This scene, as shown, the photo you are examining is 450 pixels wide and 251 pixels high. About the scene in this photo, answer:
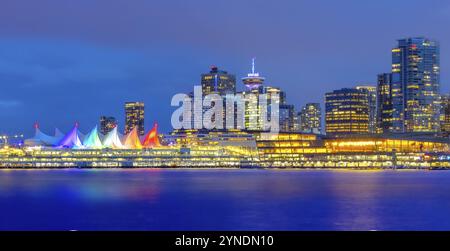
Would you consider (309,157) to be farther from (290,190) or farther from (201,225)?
(201,225)

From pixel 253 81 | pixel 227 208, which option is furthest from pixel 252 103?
pixel 227 208

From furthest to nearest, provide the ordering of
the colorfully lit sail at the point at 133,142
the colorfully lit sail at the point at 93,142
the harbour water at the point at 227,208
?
the colorfully lit sail at the point at 133,142
the colorfully lit sail at the point at 93,142
the harbour water at the point at 227,208

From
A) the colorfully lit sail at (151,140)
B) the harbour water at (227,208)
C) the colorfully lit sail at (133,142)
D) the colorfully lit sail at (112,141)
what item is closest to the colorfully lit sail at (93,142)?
the colorfully lit sail at (112,141)

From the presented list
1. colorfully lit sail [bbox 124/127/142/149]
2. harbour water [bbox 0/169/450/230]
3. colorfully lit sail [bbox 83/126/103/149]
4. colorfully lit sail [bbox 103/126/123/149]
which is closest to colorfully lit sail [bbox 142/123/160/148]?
colorfully lit sail [bbox 124/127/142/149]

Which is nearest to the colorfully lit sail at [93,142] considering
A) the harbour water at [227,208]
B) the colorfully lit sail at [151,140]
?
the colorfully lit sail at [151,140]

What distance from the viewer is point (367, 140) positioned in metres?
117

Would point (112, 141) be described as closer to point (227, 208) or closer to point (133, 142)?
point (133, 142)

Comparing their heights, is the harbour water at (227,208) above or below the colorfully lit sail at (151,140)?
below

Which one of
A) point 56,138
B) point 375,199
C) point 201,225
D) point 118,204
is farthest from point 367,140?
point 201,225

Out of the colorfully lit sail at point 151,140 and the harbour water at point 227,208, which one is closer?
the harbour water at point 227,208

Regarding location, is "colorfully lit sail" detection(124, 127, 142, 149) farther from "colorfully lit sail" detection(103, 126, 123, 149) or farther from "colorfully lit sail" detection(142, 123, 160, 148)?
"colorfully lit sail" detection(142, 123, 160, 148)

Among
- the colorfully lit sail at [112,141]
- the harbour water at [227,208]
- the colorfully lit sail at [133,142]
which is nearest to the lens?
the harbour water at [227,208]

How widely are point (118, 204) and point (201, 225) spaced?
12.7 meters

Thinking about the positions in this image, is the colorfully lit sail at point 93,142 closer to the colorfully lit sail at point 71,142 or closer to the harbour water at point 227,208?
the colorfully lit sail at point 71,142
